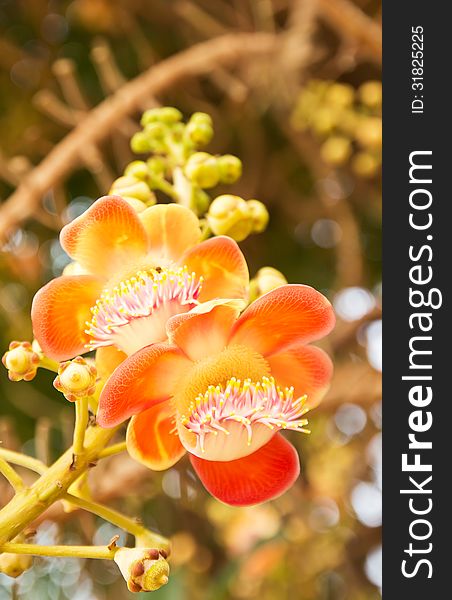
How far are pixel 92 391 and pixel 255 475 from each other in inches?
4.3

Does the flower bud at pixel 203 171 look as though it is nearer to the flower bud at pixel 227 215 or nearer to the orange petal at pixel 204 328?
the flower bud at pixel 227 215

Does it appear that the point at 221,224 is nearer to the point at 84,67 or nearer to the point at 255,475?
the point at 255,475

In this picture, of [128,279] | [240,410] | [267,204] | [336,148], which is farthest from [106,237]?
[267,204]

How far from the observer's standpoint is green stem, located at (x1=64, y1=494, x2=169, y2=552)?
15.9 inches

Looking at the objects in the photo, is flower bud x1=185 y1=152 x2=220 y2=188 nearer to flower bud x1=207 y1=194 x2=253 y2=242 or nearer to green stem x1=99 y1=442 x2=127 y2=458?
flower bud x1=207 y1=194 x2=253 y2=242

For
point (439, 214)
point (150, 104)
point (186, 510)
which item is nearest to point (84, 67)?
point (150, 104)

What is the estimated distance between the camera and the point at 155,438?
0.44 metres

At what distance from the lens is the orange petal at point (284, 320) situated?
421 mm

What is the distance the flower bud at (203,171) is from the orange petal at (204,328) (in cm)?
14

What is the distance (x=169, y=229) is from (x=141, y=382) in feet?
0.36

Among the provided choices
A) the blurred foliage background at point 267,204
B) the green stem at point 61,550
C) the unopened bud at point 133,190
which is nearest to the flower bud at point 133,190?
the unopened bud at point 133,190

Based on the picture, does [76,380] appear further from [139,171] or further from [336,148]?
[336,148]

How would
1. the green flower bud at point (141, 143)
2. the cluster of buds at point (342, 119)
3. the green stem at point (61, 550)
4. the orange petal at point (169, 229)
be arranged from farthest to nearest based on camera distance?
the cluster of buds at point (342, 119), the green flower bud at point (141, 143), the orange petal at point (169, 229), the green stem at point (61, 550)

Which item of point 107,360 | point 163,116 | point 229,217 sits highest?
point 163,116
